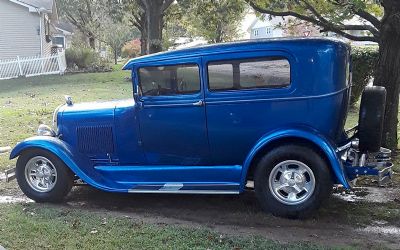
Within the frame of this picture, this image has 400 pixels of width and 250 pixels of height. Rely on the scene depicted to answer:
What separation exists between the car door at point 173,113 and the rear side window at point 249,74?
7.7 inches

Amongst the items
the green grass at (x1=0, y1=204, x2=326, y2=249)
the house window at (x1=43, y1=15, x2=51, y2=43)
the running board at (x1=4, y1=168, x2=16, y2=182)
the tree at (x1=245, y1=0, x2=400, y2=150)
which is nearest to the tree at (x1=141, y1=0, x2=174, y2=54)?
the tree at (x1=245, y1=0, x2=400, y2=150)

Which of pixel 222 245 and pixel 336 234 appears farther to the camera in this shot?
pixel 336 234

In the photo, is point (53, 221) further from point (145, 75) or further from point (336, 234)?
point (336, 234)

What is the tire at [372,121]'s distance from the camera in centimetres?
545

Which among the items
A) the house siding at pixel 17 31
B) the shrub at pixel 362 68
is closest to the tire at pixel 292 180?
the shrub at pixel 362 68

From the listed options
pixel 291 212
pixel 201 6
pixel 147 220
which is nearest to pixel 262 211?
pixel 291 212

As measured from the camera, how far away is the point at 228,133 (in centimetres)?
551

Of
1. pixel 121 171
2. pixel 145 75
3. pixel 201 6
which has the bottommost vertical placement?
pixel 121 171

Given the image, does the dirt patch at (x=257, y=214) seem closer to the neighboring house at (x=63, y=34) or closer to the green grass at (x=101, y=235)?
the green grass at (x=101, y=235)

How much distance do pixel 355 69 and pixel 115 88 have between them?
1046 centimetres

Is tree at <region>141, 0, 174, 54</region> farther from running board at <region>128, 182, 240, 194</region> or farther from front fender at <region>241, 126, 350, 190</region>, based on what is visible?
front fender at <region>241, 126, 350, 190</region>

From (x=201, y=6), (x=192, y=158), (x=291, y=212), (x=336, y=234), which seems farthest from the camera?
(x=201, y=6)

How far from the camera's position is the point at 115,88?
19500 mm

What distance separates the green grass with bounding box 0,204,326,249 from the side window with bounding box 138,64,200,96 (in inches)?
A: 59.1
